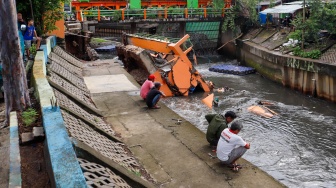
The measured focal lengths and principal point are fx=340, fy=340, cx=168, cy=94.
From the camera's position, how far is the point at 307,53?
60.6 feet

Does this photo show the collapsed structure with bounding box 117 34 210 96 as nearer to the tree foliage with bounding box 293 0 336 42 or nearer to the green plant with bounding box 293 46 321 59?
the green plant with bounding box 293 46 321 59

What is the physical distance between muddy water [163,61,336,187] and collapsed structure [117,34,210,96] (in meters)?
0.59

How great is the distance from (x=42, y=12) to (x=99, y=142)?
10.3 metres

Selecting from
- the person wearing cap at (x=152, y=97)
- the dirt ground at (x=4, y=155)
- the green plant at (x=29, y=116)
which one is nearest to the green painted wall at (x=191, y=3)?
the person wearing cap at (x=152, y=97)

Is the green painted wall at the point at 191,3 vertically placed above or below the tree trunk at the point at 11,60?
above

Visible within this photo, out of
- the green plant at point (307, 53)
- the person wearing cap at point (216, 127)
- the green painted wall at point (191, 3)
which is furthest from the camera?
the green painted wall at point (191, 3)

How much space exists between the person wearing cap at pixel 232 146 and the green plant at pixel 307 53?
1295 centimetres

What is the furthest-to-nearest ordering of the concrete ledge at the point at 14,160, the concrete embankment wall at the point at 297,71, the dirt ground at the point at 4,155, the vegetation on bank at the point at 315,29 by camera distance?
the vegetation on bank at the point at 315,29
the concrete embankment wall at the point at 297,71
the dirt ground at the point at 4,155
the concrete ledge at the point at 14,160

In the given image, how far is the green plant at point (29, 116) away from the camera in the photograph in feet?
21.2

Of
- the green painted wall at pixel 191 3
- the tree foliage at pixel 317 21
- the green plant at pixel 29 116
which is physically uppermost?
the green painted wall at pixel 191 3

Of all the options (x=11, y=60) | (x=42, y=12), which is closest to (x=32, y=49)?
(x=42, y=12)

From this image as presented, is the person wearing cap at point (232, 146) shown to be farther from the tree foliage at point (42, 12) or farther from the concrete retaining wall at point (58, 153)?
the tree foliage at point (42, 12)

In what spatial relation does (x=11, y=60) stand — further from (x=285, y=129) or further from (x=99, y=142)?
(x=285, y=129)

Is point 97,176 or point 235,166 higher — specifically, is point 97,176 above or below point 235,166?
above
